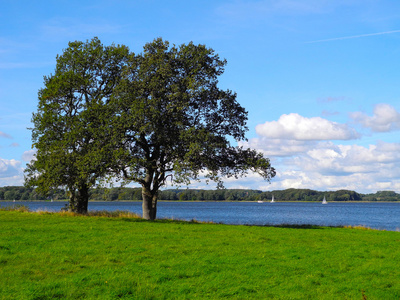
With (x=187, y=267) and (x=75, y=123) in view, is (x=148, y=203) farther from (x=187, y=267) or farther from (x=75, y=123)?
(x=187, y=267)

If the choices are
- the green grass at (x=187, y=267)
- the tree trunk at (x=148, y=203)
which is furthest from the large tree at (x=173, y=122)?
the green grass at (x=187, y=267)

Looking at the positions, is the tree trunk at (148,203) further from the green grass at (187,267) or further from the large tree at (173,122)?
the green grass at (187,267)

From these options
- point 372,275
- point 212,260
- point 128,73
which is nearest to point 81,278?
point 212,260

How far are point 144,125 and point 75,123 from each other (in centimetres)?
798

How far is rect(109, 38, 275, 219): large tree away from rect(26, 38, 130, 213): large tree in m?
2.38

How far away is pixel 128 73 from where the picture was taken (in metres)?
37.6

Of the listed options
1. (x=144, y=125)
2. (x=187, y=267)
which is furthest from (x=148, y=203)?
(x=187, y=267)

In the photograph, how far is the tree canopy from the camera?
34312 millimetres

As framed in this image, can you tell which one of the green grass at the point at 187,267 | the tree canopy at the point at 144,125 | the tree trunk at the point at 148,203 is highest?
the tree canopy at the point at 144,125

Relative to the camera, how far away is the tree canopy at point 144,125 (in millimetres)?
34312

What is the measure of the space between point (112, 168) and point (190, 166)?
7080 millimetres

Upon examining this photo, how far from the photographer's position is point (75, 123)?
124 ft

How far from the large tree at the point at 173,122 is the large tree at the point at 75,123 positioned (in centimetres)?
238

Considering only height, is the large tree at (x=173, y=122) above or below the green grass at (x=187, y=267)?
above
